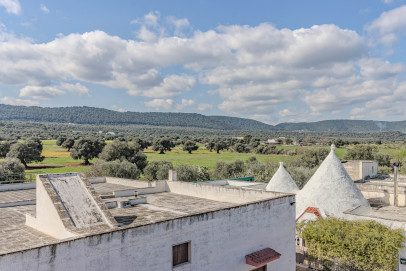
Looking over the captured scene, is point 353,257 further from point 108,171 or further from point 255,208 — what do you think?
point 108,171

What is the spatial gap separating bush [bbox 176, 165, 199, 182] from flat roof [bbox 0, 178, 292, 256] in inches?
883

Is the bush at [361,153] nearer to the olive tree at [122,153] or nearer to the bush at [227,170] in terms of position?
the bush at [227,170]

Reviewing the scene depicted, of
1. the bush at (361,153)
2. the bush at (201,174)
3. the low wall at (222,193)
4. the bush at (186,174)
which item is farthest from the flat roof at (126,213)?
the bush at (361,153)

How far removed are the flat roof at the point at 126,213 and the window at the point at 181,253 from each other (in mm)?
949

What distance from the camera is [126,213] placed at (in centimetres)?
1215

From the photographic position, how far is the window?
9609mm

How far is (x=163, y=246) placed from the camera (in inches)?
363

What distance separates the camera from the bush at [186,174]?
39562 mm

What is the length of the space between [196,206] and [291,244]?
440cm

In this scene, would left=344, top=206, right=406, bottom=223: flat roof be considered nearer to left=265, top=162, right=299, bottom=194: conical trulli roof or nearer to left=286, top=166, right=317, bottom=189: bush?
left=265, top=162, right=299, bottom=194: conical trulli roof

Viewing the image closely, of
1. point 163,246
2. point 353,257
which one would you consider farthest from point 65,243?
point 353,257

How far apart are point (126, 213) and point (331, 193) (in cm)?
1265

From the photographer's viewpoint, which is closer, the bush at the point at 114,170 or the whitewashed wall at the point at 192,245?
the whitewashed wall at the point at 192,245

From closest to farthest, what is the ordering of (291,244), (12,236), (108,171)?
(12,236), (291,244), (108,171)
